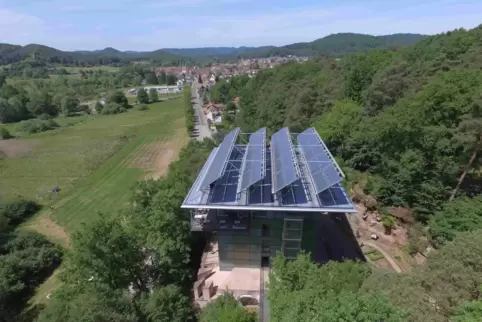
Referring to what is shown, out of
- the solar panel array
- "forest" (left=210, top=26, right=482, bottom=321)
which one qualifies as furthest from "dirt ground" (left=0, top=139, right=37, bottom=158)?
the solar panel array

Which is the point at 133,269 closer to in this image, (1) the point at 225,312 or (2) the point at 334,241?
(1) the point at 225,312

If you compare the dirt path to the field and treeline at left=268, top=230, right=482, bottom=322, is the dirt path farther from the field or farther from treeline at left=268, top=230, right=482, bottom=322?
the field

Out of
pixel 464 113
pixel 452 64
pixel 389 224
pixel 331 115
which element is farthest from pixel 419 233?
pixel 452 64

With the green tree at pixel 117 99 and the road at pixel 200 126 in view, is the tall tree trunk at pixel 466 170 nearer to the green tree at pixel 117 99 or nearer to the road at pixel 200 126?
the road at pixel 200 126

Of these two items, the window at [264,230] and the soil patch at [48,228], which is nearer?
the window at [264,230]

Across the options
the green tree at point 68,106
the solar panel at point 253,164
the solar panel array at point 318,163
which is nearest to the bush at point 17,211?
the solar panel at point 253,164
